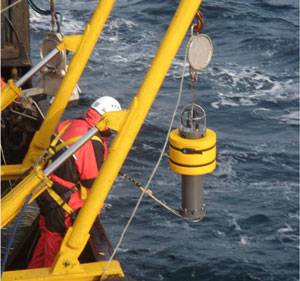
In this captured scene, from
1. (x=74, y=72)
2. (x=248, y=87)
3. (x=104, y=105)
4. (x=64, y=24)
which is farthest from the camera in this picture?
(x=64, y=24)

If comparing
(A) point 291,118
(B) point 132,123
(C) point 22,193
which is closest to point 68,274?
(C) point 22,193

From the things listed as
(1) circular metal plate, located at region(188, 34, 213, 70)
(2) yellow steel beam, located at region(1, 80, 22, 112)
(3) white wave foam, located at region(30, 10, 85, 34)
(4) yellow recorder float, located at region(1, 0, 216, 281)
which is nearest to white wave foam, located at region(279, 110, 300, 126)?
(3) white wave foam, located at region(30, 10, 85, 34)

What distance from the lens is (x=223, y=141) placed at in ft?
69.2

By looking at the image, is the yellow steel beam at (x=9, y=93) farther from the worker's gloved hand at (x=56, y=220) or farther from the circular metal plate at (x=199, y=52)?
the circular metal plate at (x=199, y=52)

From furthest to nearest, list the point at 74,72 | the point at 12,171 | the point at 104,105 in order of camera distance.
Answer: the point at 12,171 → the point at 74,72 → the point at 104,105

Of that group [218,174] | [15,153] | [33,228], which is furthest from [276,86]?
[33,228]

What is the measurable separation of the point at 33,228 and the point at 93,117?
5.68 ft

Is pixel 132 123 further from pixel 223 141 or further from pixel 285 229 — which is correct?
pixel 223 141

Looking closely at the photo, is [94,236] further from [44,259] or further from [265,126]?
[265,126]

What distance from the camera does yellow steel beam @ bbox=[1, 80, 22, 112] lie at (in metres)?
8.71

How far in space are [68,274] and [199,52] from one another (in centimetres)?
219

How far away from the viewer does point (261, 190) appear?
18.5 metres

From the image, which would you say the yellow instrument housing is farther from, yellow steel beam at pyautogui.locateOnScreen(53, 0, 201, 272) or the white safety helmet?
the white safety helmet

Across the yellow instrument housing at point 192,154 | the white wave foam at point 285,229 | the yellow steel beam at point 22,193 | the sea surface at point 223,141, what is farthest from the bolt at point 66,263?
the white wave foam at point 285,229
